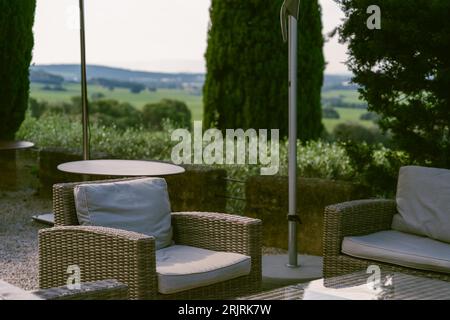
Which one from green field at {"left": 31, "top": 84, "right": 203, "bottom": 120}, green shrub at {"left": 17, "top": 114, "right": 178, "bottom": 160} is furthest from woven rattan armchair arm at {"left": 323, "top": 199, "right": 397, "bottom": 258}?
green field at {"left": 31, "top": 84, "right": 203, "bottom": 120}

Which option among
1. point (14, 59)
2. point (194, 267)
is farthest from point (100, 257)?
point (14, 59)

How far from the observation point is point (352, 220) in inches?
→ 160

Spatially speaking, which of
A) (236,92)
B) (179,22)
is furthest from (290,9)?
(179,22)

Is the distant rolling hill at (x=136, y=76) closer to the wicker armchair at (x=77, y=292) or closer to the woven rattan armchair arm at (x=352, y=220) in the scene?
the woven rattan armchair arm at (x=352, y=220)

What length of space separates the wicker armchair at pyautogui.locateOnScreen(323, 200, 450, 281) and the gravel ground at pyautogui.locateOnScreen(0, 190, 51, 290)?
1.76 meters

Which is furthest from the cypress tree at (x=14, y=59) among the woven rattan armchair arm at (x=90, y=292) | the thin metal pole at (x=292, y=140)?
the woven rattan armchair arm at (x=90, y=292)

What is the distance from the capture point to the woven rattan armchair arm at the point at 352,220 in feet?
13.1

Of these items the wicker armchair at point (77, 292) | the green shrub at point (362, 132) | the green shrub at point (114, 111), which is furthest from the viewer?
the green shrub at point (114, 111)

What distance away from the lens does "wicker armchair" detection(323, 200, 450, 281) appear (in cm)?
387

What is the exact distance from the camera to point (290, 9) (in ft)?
14.3

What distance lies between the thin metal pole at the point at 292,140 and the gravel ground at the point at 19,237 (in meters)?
1.56

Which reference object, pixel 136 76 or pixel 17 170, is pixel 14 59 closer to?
pixel 17 170

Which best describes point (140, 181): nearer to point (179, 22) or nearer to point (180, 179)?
point (180, 179)

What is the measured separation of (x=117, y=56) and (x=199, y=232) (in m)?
7.39
